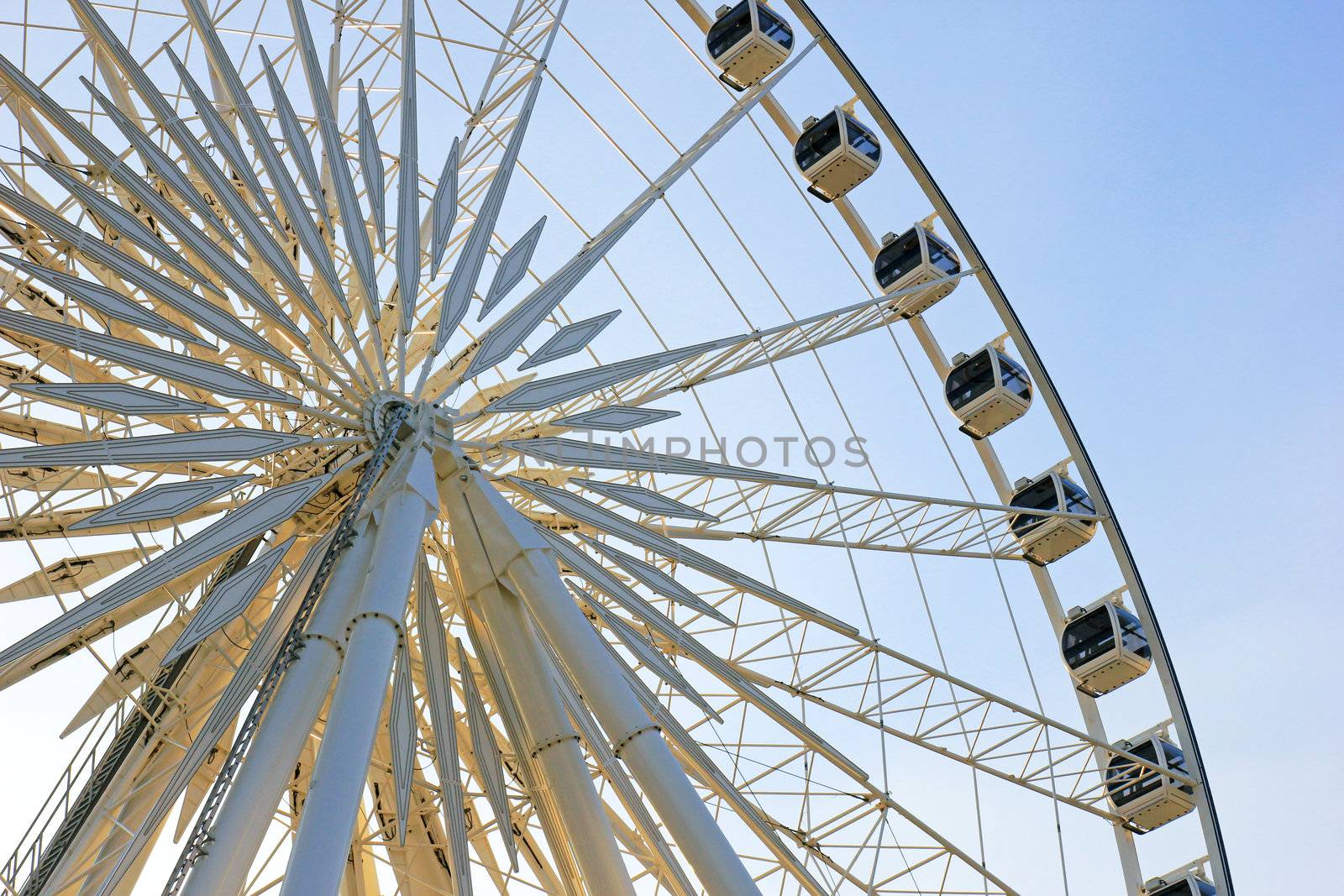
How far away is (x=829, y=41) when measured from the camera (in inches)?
869

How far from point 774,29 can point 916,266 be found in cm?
420

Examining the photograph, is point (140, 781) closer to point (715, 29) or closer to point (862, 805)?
point (862, 805)

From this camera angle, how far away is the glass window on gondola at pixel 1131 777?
2119cm

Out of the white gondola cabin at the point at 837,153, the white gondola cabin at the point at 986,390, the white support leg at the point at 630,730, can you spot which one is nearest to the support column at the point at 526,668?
the white support leg at the point at 630,730

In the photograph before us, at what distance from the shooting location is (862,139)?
22594 millimetres

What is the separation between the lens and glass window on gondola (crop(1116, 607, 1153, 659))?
2211 centimetres

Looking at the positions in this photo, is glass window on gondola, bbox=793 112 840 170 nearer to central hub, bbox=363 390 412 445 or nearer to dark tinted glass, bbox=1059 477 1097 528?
dark tinted glass, bbox=1059 477 1097 528

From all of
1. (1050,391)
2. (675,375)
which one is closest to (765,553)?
(675,375)

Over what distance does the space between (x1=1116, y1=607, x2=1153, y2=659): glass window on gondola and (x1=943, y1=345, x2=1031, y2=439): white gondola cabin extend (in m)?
3.46

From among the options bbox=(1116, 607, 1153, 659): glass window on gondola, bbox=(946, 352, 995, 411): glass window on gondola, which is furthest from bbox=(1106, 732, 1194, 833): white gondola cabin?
bbox=(946, 352, 995, 411): glass window on gondola

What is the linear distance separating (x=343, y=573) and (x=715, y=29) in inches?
502

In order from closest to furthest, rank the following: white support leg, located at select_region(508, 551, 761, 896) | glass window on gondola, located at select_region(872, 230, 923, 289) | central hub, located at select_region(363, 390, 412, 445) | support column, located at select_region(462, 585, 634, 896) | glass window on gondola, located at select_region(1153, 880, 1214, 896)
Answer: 1. white support leg, located at select_region(508, 551, 761, 896)
2. support column, located at select_region(462, 585, 634, 896)
3. central hub, located at select_region(363, 390, 412, 445)
4. glass window on gondola, located at select_region(1153, 880, 1214, 896)
5. glass window on gondola, located at select_region(872, 230, 923, 289)

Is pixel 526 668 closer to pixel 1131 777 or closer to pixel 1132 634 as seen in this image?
pixel 1131 777

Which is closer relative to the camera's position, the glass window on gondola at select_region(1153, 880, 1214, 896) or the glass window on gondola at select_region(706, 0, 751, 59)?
the glass window on gondola at select_region(1153, 880, 1214, 896)
